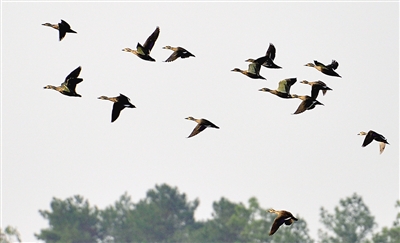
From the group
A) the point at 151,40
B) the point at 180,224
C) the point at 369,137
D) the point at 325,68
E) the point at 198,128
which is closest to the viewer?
the point at 369,137

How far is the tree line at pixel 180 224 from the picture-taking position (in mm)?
115188

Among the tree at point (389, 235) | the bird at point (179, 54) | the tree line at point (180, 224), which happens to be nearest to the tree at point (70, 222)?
the tree line at point (180, 224)

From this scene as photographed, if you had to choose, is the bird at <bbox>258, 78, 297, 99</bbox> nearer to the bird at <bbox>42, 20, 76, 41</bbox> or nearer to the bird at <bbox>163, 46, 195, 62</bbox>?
the bird at <bbox>163, 46, 195, 62</bbox>

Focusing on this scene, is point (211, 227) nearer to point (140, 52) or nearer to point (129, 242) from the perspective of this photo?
point (129, 242)

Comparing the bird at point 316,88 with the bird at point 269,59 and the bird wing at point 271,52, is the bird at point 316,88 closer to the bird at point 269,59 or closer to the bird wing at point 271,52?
the bird at point 269,59

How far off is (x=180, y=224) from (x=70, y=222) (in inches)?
558

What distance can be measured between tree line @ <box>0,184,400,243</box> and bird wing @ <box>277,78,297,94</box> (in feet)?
227

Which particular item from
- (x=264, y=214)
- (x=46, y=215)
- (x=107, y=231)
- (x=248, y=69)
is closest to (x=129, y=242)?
(x=107, y=231)

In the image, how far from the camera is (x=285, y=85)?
39.7 metres

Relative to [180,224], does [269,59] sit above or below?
below

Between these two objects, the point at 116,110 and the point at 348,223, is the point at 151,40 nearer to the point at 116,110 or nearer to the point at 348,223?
the point at 116,110

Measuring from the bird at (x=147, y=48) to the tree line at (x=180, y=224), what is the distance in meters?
69.7

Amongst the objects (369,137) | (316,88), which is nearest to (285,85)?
(316,88)

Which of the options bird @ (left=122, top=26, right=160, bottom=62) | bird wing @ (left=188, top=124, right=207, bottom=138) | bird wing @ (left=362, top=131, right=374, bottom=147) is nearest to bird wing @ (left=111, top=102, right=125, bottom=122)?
bird @ (left=122, top=26, right=160, bottom=62)
